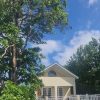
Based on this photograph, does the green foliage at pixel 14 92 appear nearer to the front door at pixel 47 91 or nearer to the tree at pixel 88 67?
the front door at pixel 47 91

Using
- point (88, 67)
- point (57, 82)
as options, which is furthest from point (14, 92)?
point (88, 67)

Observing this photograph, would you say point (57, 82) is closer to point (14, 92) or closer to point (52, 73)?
point (52, 73)

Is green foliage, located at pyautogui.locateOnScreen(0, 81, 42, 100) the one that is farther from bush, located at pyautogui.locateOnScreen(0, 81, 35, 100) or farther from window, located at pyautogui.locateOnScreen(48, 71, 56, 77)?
window, located at pyautogui.locateOnScreen(48, 71, 56, 77)

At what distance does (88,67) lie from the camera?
55938 mm

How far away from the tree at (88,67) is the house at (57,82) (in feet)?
25.3

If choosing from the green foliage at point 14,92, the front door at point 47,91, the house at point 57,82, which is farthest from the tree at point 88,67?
the green foliage at point 14,92

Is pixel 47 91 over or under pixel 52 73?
under

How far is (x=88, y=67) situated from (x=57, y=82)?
466 inches

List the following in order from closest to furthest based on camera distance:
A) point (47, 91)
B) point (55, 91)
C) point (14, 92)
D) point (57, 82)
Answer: point (14, 92) → point (55, 91) → point (57, 82) → point (47, 91)

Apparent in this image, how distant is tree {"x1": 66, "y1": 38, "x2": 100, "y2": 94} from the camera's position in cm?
5394

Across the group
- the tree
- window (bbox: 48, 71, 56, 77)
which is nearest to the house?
window (bbox: 48, 71, 56, 77)

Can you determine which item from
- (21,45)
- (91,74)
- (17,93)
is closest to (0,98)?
(17,93)

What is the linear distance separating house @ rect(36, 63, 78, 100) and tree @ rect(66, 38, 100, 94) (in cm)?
773

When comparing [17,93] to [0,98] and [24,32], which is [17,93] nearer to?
[0,98]
